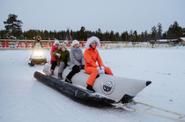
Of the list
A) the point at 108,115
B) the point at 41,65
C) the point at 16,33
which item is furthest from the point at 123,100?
the point at 16,33

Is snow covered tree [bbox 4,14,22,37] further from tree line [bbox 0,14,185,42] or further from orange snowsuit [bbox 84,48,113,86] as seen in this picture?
orange snowsuit [bbox 84,48,113,86]

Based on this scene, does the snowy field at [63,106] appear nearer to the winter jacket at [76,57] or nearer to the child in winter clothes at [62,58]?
the child in winter clothes at [62,58]

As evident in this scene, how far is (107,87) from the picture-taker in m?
5.29

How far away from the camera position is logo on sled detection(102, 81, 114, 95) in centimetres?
521

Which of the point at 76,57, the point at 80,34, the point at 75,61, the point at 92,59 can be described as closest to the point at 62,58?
the point at 76,57

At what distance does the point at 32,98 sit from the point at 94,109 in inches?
70.2

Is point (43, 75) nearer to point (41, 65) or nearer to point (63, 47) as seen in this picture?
point (63, 47)

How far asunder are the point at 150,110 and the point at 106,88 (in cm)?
107

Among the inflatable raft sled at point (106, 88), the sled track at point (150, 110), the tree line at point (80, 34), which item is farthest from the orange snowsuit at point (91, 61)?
the tree line at point (80, 34)

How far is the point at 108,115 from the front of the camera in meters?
4.88

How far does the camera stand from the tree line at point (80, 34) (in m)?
53.7

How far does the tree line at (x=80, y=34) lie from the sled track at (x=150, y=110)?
17.6m

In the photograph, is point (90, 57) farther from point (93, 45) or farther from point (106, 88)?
point (106, 88)

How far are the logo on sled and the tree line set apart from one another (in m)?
17.6
